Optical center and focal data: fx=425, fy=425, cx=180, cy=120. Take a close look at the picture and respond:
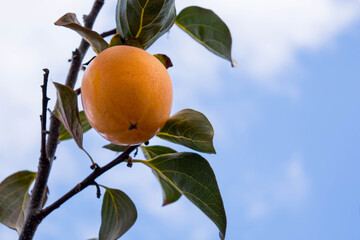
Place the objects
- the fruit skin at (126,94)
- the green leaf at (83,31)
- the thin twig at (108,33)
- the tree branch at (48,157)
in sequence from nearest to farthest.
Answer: the fruit skin at (126,94)
the green leaf at (83,31)
the tree branch at (48,157)
the thin twig at (108,33)

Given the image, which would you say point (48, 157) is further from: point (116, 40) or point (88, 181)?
point (116, 40)

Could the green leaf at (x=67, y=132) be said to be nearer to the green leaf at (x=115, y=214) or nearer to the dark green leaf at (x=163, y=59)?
the green leaf at (x=115, y=214)

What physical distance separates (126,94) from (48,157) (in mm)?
463

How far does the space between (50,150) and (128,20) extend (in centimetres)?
48

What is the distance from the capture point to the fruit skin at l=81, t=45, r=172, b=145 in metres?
0.85

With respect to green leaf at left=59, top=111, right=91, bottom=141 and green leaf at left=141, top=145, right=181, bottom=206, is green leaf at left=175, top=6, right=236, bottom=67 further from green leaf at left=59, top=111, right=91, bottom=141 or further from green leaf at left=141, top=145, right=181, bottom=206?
green leaf at left=59, top=111, right=91, bottom=141

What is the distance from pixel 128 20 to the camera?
103cm

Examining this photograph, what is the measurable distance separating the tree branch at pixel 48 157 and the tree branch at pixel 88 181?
0.13ft

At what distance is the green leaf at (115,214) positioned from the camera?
1.21 m

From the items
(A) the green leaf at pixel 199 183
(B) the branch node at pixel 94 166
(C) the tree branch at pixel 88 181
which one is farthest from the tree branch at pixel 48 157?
(A) the green leaf at pixel 199 183

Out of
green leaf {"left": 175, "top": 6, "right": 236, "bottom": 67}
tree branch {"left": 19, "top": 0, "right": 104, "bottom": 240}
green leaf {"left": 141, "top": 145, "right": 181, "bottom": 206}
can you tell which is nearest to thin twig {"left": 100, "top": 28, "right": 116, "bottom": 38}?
tree branch {"left": 19, "top": 0, "right": 104, "bottom": 240}

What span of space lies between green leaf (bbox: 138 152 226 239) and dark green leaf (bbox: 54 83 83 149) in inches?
10.2

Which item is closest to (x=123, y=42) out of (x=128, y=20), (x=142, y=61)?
(x=128, y=20)

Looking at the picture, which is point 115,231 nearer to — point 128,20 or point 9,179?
point 9,179
